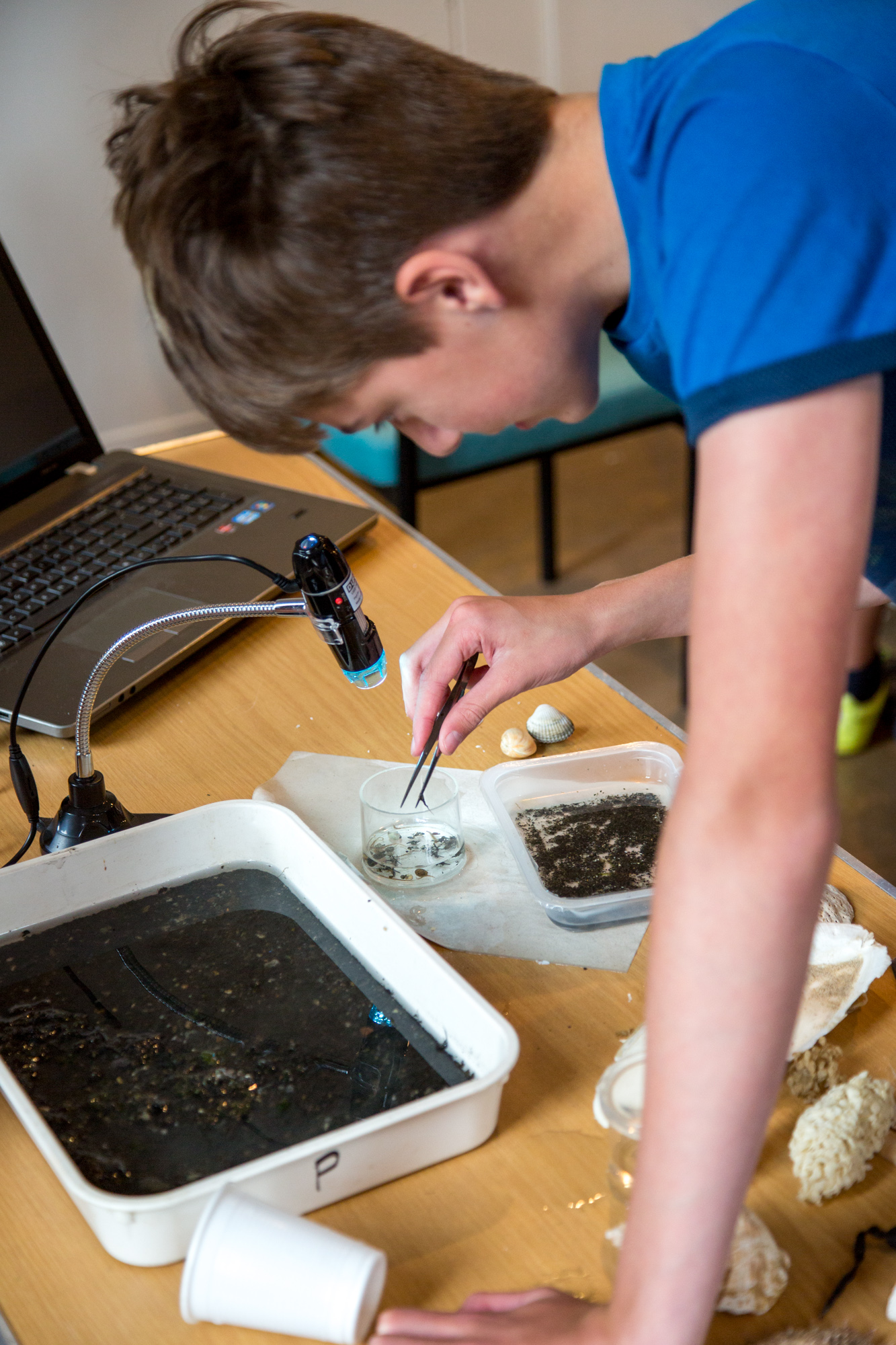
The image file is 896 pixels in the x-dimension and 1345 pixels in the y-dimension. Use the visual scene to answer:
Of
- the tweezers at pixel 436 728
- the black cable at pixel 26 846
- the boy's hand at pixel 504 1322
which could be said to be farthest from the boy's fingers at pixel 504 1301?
the black cable at pixel 26 846

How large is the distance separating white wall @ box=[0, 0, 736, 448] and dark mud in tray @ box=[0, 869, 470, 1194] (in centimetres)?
118

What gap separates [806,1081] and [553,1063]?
16cm

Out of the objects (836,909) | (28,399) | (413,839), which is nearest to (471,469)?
(28,399)

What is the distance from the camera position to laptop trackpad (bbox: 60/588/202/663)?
1198 mm

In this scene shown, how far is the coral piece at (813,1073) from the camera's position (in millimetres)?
730

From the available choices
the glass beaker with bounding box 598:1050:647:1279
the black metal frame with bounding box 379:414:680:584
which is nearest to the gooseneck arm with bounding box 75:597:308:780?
the glass beaker with bounding box 598:1050:647:1279

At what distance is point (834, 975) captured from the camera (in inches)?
31.1

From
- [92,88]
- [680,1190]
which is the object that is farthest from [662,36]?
[680,1190]

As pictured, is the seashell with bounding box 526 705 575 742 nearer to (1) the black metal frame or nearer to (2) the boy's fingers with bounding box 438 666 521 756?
(2) the boy's fingers with bounding box 438 666 521 756

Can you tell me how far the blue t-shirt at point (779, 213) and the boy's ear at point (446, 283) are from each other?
0.10 meters

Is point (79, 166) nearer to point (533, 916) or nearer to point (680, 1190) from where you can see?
point (533, 916)

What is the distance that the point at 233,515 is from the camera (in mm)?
1408

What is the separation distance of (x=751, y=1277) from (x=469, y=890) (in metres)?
0.37

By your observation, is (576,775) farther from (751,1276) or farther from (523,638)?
(751,1276)
